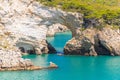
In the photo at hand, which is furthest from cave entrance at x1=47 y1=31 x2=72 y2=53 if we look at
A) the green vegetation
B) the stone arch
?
the green vegetation

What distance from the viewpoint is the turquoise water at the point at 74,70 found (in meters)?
68.4

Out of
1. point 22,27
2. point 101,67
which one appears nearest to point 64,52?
point 22,27

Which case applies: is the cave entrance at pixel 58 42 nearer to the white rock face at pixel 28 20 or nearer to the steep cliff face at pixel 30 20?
the steep cliff face at pixel 30 20

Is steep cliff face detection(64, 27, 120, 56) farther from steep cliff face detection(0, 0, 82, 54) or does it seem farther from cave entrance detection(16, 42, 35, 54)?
cave entrance detection(16, 42, 35, 54)

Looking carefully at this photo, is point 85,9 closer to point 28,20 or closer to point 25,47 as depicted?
point 28,20

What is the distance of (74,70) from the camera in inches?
3009

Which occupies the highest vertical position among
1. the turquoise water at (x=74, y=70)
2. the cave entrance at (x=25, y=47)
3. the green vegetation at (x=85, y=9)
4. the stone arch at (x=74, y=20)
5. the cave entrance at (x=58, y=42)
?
the green vegetation at (x=85, y=9)

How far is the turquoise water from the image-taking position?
6844 cm

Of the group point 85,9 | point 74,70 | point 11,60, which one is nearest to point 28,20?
point 85,9

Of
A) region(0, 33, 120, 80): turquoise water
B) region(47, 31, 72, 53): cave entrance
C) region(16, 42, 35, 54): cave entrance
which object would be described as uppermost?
region(16, 42, 35, 54): cave entrance

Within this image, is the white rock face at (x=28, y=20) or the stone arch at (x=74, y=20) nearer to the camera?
the white rock face at (x=28, y=20)

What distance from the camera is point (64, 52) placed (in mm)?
99750

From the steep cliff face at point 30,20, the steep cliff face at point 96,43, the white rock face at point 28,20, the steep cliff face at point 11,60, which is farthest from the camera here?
the steep cliff face at point 96,43

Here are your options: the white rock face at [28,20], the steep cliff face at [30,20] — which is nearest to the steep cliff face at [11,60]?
the white rock face at [28,20]
